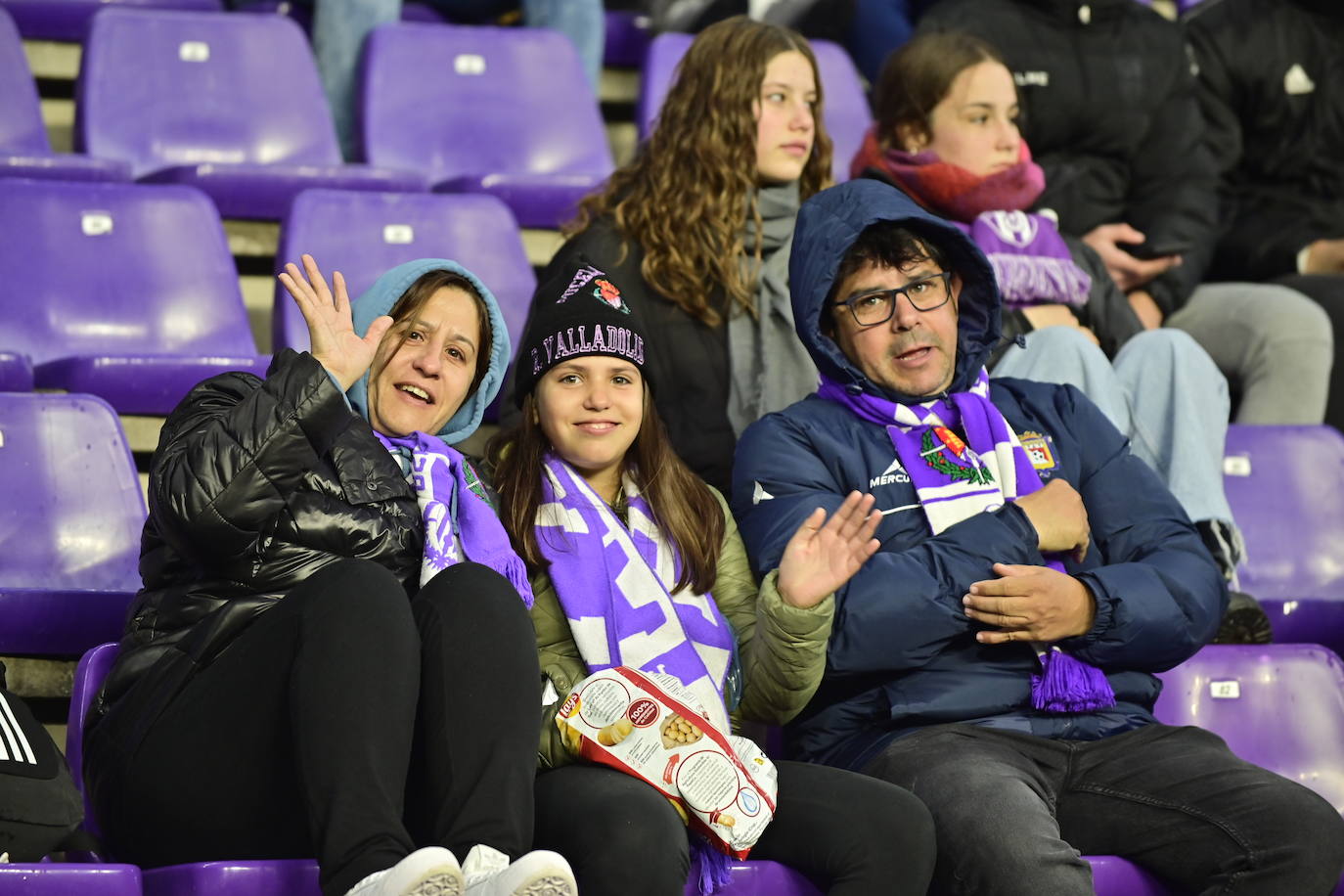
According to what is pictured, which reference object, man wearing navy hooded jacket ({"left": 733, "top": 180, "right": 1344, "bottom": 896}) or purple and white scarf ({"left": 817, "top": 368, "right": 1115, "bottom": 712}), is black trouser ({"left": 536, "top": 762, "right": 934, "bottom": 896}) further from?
purple and white scarf ({"left": 817, "top": 368, "right": 1115, "bottom": 712})

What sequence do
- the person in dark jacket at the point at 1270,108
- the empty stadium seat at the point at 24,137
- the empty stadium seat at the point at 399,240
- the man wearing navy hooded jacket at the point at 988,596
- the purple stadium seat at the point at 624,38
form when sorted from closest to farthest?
1. the man wearing navy hooded jacket at the point at 988,596
2. the empty stadium seat at the point at 399,240
3. the empty stadium seat at the point at 24,137
4. the person in dark jacket at the point at 1270,108
5. the purple stadium seat at the point at 624,38

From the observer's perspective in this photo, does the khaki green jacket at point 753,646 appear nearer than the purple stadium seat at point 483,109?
Yes

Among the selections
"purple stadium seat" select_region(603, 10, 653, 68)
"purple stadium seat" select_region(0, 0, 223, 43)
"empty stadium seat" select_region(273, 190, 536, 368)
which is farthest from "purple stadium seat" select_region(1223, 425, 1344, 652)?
"purple stadium seat" select_region(0, 0, 223, 43)

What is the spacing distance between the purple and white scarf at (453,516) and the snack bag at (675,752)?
224 millimetres

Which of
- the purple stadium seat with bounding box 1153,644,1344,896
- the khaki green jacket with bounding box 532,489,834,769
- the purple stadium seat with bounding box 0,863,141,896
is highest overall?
the khaki green jacket with bounding box 532,489,834,769

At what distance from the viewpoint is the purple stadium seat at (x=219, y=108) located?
A: 3.78m

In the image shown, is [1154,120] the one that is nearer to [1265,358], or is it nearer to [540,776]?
[1265,358]

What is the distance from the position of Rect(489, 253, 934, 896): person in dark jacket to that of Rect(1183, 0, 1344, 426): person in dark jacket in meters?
2.26

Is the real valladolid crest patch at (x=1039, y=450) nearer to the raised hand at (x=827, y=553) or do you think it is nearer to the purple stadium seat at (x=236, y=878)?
the raised hand at (x=827, y=553)

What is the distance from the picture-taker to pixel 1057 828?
2.26m

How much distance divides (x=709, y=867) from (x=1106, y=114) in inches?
101

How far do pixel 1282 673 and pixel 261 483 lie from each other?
167cm

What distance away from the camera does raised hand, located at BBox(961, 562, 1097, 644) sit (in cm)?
242

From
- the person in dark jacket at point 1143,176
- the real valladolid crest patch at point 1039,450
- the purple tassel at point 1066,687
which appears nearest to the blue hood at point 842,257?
the real valladolid crest patch at point 1039,450
